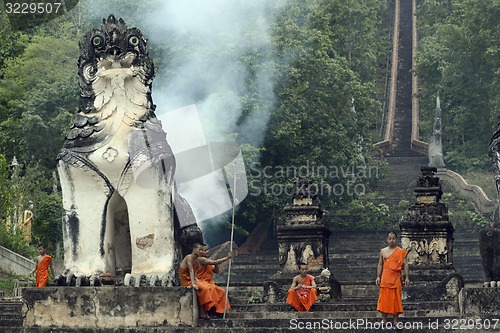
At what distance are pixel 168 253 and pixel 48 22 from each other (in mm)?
33892

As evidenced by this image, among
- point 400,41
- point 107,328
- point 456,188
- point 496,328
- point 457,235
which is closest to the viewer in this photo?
point 496,328

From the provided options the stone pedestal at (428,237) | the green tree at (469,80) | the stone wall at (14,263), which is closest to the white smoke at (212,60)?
the stone wall at (14,263)

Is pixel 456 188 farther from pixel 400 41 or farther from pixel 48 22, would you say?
pixel 400 41

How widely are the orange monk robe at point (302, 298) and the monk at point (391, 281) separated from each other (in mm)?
2584

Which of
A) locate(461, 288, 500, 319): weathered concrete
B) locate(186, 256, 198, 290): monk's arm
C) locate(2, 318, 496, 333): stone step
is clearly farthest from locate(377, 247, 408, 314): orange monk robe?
locate(186, 256, 198, 290): monk's arm

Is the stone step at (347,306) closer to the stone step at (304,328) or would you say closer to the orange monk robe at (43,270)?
the stone step at (304,328)

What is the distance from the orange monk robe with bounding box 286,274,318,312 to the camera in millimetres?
19766

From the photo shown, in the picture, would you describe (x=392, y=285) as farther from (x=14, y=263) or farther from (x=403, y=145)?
(x=403, y=145)

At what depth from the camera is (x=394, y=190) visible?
143ft

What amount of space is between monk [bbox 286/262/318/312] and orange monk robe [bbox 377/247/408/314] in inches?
104

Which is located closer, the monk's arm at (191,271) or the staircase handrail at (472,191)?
the monk's arm at (191,271)

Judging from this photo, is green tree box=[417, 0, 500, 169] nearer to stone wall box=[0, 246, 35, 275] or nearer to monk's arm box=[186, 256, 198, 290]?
stone wall box=[0, 246, 35, 275]

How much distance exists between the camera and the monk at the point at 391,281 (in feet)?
54.7

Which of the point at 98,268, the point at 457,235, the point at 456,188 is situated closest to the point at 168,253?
the point at 98,268
